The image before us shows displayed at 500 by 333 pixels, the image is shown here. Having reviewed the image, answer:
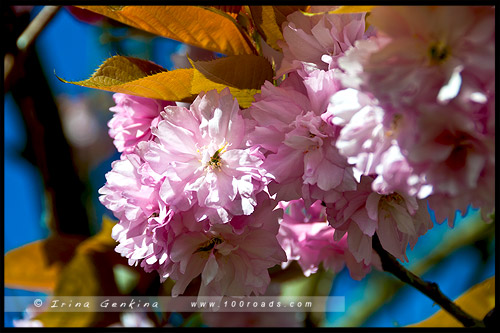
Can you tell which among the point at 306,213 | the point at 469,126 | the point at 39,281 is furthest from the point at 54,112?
the point at 469,126

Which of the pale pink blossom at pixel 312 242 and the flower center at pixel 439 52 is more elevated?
the flower center at pixel 439 52

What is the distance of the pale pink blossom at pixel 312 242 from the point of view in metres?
0.81

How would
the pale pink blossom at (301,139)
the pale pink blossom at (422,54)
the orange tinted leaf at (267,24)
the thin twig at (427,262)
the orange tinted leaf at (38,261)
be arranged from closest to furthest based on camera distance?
1. the pale pink blossom at (422,54)
2. the pale pink blossom at (301,139)
3. the orange tinted leaf at (267,24)
4. the orange tinted leaf at (38,261)
5. the thin twig at (427,262)

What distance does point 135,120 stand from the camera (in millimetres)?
673

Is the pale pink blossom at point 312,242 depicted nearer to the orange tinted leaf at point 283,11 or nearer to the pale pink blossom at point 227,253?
the pale pink blossom at point 227,253

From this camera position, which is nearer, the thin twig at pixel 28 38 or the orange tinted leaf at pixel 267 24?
the orange tinted leaf at pixel 267 24

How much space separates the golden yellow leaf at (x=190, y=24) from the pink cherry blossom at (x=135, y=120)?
0.29 ft

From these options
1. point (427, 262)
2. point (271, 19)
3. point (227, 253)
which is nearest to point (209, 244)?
point (227, 253)

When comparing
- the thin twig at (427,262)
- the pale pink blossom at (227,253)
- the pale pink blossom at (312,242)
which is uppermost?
the pale pink blossom at (227,253)

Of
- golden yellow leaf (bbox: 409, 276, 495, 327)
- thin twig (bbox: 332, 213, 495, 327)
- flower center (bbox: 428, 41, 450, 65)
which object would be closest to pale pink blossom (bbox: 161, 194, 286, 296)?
flower center (bbox: 428, 41, 450, 65)

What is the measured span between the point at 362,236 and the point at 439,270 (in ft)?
2.62

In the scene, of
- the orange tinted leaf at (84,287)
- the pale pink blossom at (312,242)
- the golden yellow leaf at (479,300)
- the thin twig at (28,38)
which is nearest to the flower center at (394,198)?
the pale pink blossom at (312,242)

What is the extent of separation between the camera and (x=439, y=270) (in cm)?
132

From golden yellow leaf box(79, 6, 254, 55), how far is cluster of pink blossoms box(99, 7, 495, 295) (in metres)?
0.07
